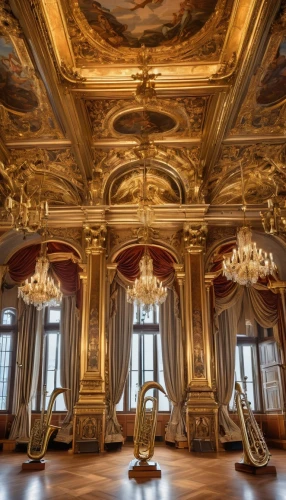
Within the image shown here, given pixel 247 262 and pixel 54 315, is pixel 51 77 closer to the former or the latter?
pixel 247 262

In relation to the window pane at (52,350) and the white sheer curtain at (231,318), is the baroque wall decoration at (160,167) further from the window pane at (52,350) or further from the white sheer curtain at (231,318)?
the window pane at (52,350)

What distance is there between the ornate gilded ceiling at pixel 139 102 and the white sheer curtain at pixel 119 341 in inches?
81.7

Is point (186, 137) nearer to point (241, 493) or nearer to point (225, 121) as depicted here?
point (225, 121)

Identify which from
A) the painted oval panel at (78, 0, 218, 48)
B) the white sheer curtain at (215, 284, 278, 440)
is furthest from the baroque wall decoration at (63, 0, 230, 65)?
the white sheer curtain at (215, 284, 278, 440)

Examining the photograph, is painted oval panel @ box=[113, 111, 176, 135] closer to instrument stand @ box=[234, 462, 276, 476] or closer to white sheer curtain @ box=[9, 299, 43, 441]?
white sheer curtain @ box=[9, 299, 43, 441]

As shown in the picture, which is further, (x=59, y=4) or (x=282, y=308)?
(x=282, y=308)

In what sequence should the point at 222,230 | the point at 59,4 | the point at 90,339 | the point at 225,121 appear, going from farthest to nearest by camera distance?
the point at 222,230 → the point at 90,339 → the point at 225,121 → the point at 59,4

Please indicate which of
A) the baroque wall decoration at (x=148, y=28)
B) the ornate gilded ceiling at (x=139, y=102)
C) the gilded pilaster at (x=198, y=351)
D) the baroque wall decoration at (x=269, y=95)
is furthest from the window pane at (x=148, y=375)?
the baroque wall decoration at (x=148, y=28)

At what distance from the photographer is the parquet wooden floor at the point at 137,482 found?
405cm

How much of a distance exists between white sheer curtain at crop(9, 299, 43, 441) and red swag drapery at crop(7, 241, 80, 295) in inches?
44.1

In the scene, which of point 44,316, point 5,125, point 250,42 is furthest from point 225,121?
point 44,316

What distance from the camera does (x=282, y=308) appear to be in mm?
9727

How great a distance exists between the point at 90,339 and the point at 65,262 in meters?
2.11

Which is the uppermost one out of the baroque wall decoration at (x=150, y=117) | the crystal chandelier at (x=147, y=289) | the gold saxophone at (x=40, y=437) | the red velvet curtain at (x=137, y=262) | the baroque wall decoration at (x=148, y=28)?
the baroque wall decoration at (x=148, y=28)
